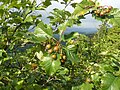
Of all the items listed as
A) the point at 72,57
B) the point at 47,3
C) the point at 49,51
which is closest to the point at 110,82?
the point at 72,57

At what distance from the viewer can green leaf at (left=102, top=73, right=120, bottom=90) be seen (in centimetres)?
177

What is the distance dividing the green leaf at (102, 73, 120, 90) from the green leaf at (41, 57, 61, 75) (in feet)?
0.98

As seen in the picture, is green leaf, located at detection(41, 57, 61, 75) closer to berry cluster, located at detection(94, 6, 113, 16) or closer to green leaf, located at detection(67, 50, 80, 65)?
green leaf, located at detection(67, 50, 80, 65)

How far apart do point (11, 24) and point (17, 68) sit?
1.60 ft

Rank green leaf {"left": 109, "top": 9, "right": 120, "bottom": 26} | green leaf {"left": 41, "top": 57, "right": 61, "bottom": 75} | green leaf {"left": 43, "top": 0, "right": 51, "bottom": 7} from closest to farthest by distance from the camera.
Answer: green leaf {"left": 41, "top": 57, "right": 61, "bottom": 75}
green leaf {"left": 109, "top": 9, "right": 120, "bottom": 26}
green leaf {"left": 43, "top": 0, "right": 51, "bottom": 7}

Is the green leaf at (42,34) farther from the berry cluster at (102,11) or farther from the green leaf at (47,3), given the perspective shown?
the green leaf at (47,3)

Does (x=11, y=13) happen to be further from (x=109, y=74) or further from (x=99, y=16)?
(x=109, y=74)

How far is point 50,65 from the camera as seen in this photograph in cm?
192

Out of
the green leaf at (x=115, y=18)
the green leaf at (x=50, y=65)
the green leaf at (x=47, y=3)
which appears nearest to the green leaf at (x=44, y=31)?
the green leaf at (x=50, y=65)

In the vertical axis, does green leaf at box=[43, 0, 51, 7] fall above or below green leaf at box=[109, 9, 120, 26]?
below

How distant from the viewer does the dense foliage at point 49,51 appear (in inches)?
78.2

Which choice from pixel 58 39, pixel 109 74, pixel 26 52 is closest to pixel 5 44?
pixel 26 52

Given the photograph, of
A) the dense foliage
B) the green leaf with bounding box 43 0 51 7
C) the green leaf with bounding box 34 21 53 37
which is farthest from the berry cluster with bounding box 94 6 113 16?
the green leaf with bounding box 43 0 51 7

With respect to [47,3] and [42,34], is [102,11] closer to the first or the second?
[42,34]
